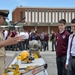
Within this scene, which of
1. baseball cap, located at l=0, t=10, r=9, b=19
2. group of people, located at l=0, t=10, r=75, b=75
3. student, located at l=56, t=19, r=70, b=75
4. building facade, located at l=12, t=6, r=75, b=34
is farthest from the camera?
building facade, located at l=12, t=6, r=75, b=34

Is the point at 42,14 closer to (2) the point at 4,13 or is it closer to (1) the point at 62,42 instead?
(1) the point at 62,42

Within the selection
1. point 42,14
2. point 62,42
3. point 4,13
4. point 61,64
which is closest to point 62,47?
point 62,42

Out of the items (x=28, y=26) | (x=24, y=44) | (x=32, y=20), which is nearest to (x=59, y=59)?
(x=24, y=44)

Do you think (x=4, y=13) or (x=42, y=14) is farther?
(x=42, y=14)

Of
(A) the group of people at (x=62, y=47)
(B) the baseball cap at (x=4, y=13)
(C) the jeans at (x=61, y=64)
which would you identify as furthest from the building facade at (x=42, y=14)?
(B) the baseball cap at (x=4, y=13)

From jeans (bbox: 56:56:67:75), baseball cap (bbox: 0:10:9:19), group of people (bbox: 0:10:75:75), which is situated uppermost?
baseball cap (bbox: 0:10:9:19)

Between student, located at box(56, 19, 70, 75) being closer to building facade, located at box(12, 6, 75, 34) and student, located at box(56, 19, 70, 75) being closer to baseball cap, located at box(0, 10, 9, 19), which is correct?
baseball cap, located at box(0, 10, 9, 19)

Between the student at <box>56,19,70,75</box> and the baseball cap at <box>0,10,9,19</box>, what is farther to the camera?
the student at <box>56,19,70,75</box>

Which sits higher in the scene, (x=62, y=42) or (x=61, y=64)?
(x=62, y=42)

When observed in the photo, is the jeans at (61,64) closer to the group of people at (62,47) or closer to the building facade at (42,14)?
the group of people at (62,47)

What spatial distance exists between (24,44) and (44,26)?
152ft

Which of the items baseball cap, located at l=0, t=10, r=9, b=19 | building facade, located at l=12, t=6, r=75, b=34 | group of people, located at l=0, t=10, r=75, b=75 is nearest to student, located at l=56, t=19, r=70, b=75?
group of people, located at l=0, t=10, r=75, b=75

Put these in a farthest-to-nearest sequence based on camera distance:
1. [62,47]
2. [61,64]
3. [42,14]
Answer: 1. [42,14]
2. [61,64]
3. [62,47]

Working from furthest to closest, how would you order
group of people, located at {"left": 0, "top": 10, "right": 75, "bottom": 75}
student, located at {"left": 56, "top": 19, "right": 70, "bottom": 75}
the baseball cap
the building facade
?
the building facade, student, located at {"left": 56, "top": 19, "right": 70, "bottom": 75}, the baseball cap, group of people, located at {"left": 0, "top": 10, "right": 75, "bottom": 75}
